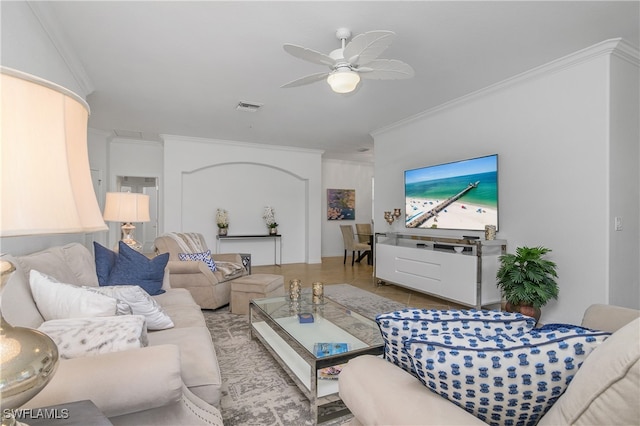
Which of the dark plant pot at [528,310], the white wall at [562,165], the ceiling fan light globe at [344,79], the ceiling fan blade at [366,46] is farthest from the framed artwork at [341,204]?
the ceiling fan blade at [366,46]

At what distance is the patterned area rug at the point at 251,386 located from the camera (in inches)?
68.5

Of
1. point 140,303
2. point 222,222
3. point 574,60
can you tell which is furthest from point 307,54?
point 222,222

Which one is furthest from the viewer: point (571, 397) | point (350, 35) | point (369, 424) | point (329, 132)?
point (329, 132)

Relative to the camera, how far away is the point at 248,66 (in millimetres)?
3303

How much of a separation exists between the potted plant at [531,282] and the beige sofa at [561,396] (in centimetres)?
265

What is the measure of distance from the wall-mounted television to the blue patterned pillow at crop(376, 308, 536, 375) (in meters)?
3.09

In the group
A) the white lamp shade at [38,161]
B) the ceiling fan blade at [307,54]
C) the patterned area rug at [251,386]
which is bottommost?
the patterned area rug at [251,386]

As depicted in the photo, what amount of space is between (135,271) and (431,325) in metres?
2.32

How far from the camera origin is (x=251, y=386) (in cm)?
205

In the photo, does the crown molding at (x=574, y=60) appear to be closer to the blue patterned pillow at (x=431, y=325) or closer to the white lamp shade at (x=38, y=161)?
the blue patterned pillow at (x=431, y=325)

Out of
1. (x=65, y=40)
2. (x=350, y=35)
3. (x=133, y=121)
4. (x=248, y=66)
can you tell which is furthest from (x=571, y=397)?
(x=133, y=121)

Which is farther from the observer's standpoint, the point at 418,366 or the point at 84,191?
the point at 418,366

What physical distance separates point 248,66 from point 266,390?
294 centimetres

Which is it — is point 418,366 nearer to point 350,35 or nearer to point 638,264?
point 350,35
